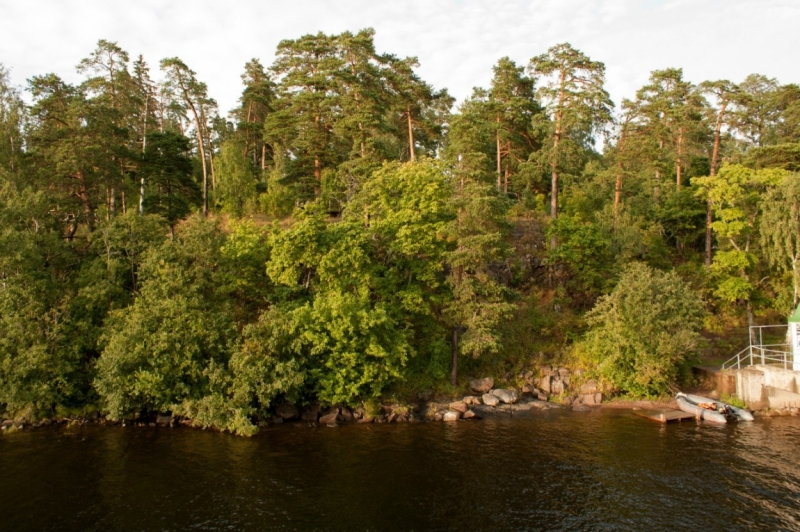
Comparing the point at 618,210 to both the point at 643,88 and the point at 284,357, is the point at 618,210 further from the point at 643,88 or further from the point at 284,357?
the point at 284,357

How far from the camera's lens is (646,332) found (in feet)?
103

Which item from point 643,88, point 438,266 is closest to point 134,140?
point 438,266

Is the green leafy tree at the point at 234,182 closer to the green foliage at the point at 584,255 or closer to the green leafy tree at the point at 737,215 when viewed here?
the green foliage at the point at 584,255

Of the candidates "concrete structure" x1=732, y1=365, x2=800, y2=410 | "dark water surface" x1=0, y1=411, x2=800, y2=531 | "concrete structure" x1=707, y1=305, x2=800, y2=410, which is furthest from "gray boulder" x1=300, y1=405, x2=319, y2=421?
"concrete structure" x1=732, y1=365, x2=800, y2=410

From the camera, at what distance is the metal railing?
102 feet

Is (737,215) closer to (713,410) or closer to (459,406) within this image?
(713,410)

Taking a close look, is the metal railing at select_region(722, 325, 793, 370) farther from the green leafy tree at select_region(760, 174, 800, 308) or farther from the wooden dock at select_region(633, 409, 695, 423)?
the wooden dock at select_region(633, 409, 695, 423)

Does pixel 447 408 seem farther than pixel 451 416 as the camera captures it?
Yes

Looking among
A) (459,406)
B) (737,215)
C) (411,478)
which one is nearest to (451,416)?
(459,406)

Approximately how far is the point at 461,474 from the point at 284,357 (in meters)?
12.7

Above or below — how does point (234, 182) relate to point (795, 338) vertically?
above

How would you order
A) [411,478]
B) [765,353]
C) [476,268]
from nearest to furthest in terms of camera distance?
[411,478] < [476,268] < [765,353]

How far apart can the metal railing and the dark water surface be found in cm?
469

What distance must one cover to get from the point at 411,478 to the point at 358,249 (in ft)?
48.2
